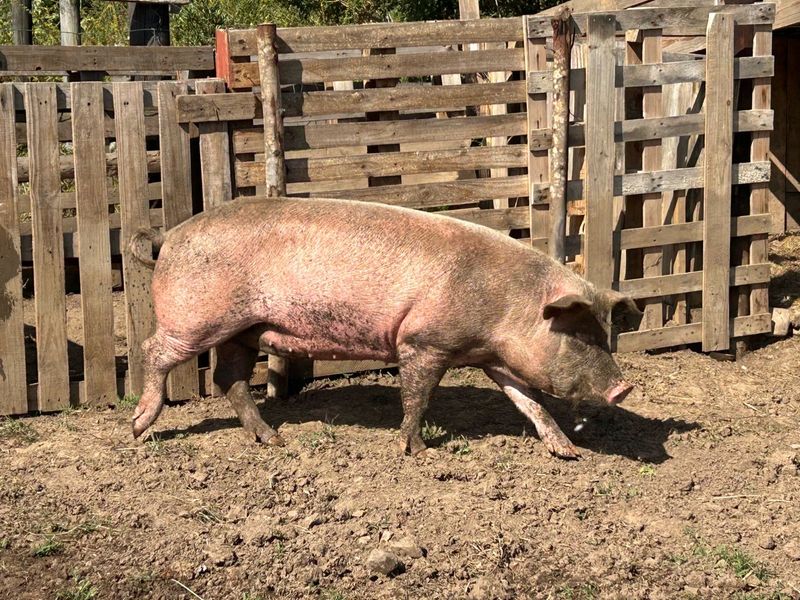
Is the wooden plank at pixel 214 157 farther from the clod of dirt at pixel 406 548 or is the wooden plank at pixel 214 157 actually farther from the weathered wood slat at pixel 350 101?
the clod of dirt at pixel 406 548

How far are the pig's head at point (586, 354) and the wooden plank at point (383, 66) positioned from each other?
Answer: 6.09 ft

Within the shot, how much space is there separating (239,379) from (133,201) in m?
1.25

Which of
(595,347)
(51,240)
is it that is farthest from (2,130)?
(595,347)

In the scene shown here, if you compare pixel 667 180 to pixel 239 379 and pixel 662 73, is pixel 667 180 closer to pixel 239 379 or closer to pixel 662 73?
pixel 662 73

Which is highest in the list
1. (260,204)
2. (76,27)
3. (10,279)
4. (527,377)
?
(76,27)

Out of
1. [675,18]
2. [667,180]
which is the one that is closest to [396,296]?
[667,180]

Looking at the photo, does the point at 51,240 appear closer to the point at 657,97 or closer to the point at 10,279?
the point at 10,279

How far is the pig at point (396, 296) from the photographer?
5641 mm

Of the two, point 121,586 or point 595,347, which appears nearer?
point 121,586

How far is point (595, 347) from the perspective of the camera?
5.76 m

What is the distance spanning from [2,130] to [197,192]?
1.21m

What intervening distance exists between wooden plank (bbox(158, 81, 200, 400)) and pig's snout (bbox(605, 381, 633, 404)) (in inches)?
95.9

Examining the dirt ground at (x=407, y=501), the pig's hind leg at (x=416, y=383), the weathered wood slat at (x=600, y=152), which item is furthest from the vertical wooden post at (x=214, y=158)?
the weathered wood slat at (x=600, y=152)

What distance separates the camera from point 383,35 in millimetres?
6664
